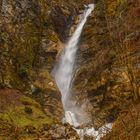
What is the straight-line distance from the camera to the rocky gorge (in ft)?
84.5

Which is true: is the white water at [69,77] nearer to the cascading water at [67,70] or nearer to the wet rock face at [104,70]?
the cascading water at [67,70]

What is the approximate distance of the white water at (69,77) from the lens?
29.8m

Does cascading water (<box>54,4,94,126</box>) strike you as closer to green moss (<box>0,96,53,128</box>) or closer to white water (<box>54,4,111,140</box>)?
white water (<box>54,4,111,140</box>)

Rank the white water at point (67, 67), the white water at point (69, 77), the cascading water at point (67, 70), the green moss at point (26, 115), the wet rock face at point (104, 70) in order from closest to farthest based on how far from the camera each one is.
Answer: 1. the green moss at point (26, 115)
2. the wet rock face at point (104, 70)
3. the white water at point (69, 77)
4. the cascading water at point (67, 70)
5. the white water at point (67, 67)

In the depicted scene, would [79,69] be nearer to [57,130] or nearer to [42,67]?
[42,67]

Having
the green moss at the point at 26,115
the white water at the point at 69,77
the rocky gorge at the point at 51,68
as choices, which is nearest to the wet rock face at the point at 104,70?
the rocky gorge at the point at 51,68

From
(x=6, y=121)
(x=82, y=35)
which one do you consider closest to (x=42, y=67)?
(x=82, y=35)

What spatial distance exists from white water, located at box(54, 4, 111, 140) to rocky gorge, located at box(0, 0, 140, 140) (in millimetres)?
610

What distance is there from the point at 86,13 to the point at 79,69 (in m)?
10.6

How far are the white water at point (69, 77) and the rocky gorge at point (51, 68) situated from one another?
0.61 m

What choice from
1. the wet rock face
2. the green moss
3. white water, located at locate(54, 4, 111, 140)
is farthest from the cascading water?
the green moss

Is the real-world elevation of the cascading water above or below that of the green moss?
above

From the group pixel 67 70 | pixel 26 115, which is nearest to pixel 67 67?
pixel 67 70

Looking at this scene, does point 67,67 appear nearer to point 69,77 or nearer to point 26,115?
point 69,77
